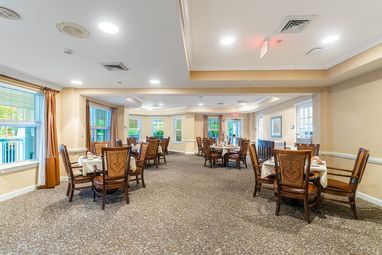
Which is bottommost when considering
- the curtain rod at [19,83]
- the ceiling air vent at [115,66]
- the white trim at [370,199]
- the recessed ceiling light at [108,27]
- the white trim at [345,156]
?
the white trim at [370,199]

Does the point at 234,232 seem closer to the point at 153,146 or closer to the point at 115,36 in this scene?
the point at 115,36

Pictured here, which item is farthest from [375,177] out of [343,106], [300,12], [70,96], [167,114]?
[167,114]

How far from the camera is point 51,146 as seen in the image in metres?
4.38

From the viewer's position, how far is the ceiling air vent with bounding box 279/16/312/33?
228cm

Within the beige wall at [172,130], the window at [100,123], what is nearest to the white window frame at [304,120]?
the beige wall at [172,130]

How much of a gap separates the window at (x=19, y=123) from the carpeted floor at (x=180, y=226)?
0.96 m

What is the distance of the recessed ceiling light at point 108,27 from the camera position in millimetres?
2041

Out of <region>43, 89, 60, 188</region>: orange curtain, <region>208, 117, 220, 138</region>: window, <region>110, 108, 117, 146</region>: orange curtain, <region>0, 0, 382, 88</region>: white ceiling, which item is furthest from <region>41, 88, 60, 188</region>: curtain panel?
<region>208, 117, 220, 138</region>: window

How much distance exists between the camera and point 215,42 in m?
2.90

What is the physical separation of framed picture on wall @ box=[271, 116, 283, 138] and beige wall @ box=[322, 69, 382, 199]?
2.61 meters

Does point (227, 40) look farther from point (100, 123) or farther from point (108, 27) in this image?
point (100, 123)

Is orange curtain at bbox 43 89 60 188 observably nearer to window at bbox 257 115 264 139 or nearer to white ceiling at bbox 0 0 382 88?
white ceiling at bbox 0 0 382 88

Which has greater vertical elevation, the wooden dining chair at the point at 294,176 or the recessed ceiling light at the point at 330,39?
the recessed ceiling light at the point at 330,39

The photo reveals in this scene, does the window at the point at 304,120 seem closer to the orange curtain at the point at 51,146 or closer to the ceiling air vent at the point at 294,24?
the ceiling air vent at the point at 294,24
